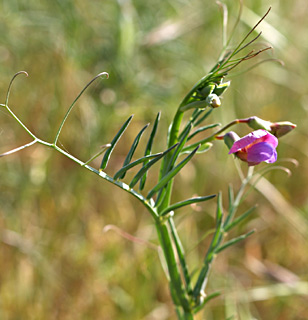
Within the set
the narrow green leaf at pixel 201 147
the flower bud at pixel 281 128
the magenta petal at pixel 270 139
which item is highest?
the narrow green leaf at pixel 201 147

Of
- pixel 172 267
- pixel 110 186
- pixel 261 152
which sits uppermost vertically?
pixel 110 186

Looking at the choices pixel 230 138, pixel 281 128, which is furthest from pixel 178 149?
pixel 281 128

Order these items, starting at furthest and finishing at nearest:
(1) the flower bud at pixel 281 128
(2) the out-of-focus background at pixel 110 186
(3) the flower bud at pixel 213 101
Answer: (2) the out-of-focus background at pixel 110 186 < (1) the flower bud at pixel 281 128 < (3) the flower bud at pixel 213 101

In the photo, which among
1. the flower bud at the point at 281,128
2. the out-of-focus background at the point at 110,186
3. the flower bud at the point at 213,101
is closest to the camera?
the flower bud at the point at 213,101

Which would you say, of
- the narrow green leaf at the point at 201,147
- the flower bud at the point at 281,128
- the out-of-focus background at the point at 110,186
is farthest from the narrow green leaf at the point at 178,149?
the out-of-focus background at the point at 110,186

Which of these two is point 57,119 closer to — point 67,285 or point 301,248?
point 67,285

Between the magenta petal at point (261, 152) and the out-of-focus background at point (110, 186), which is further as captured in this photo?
the out-of-focus background at point (110, 186)

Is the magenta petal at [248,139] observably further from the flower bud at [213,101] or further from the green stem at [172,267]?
the green stem at [172,267]

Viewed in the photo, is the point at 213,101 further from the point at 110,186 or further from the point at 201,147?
the point at 110,186
